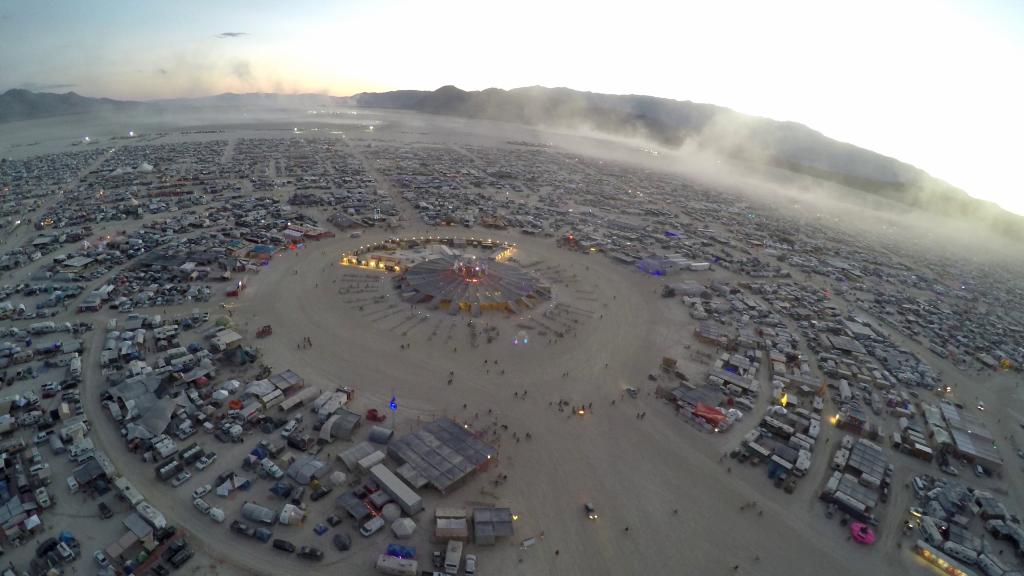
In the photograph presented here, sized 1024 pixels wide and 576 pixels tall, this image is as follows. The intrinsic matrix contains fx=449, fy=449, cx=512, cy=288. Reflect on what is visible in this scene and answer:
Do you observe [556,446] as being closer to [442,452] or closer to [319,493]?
[442,452]

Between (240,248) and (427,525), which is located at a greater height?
(240,248)

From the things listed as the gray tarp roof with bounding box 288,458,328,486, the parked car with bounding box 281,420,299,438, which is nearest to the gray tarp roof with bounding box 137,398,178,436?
the parked car with bounding box 281,420,299,438

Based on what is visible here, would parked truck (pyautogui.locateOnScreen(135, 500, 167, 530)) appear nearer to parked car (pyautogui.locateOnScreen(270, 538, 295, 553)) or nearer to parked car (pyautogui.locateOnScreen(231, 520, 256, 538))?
parked car (pyautogui.locateOnScreen(231, 520, 256, 538))

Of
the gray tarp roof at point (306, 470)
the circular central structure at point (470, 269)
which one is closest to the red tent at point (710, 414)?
the gray tarp roof at point (306, 470)

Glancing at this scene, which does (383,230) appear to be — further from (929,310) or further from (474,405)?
(929,310)

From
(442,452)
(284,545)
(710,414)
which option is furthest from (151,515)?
(710,414)

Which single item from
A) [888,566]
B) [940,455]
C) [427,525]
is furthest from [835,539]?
[427,525]
